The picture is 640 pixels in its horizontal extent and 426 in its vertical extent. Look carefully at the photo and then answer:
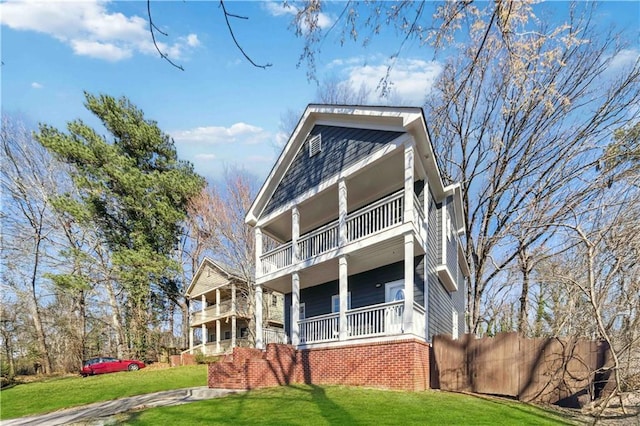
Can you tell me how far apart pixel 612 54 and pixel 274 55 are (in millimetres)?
17752

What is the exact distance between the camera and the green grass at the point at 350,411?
645 cm

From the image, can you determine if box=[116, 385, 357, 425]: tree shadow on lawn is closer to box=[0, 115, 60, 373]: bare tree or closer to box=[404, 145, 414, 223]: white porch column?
box=[404, 145, 414, 223]: white porch column

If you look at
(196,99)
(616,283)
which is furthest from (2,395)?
(616,283)

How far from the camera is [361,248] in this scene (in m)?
10.8

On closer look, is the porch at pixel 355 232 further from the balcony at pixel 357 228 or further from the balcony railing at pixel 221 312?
the balcony railing at pixel 221 312

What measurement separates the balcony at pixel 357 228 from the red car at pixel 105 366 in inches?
564

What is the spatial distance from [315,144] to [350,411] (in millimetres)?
8693

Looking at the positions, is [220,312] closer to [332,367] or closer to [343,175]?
[332,367]

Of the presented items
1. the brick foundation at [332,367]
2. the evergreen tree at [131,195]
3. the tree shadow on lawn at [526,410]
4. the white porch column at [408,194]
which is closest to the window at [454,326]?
the brick foundation at [332,367]

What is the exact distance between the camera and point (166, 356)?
26328 mm

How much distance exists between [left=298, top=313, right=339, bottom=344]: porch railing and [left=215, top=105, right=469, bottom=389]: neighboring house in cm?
3

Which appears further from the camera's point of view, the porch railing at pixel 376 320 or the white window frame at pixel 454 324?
the white window frame at pixel 454 324

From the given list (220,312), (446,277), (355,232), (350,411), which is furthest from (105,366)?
(350,411)

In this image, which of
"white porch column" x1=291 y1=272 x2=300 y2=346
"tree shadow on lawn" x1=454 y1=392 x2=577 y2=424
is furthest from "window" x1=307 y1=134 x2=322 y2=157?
"tree shadow on lawn" x1=454 y1=392 x2=577 y2=424
